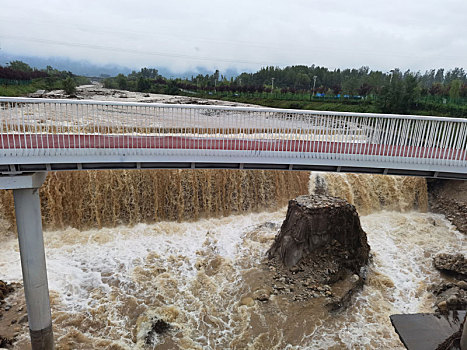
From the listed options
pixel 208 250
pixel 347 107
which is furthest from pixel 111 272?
pixel 347 107

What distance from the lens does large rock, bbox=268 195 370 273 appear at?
12.8 meters

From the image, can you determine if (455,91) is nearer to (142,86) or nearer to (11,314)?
(11,314)

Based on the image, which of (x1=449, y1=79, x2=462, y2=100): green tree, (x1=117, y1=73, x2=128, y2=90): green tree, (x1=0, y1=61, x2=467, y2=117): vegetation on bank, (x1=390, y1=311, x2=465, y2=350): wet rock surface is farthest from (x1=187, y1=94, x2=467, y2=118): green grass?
(x1=390, y1=311, x2=465, y2=350): wet rock surface

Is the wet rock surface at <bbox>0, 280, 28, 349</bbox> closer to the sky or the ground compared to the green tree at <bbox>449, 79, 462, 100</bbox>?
closer to the ground

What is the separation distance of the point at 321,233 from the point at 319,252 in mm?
700

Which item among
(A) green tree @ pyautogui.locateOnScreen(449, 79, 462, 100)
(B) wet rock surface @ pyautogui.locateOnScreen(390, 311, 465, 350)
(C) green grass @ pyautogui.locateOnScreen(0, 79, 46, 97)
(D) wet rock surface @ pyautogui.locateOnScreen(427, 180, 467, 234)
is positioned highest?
(A) green tree @ pyautogui.locateOnScreen(449, 79, 462, 100)

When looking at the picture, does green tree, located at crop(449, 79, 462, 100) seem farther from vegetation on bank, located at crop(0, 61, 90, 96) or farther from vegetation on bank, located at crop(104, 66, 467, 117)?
vegetation on bank, located at crop(0, 61, 90, 96)

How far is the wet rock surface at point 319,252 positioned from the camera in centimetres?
1244

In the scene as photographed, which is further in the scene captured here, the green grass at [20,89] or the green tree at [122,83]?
the green tree at [122,83]

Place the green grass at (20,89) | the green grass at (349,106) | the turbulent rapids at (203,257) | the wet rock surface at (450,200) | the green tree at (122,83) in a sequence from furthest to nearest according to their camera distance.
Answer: the green tree at (122,83)
the green grass at (20,89)
the green grass at (349,106)
the wet rock surface at (450,200)
the turbulent rapids at (203,257)

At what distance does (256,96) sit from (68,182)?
45.8 metres

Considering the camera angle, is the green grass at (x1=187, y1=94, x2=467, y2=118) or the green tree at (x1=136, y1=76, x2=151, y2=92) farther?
the green tree at (x1=136, y1=76, x2=151, y2=92)

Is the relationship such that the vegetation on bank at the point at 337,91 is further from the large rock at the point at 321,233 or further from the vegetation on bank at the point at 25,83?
the large rock at the point at 321,233

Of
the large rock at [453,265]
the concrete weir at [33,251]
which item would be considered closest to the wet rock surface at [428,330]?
the concrete weir at [33,251]
